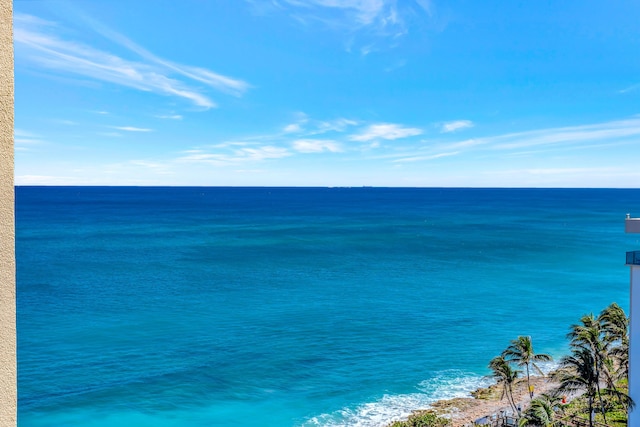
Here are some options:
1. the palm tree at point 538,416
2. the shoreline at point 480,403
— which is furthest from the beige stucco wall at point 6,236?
the shoreline at point 480,403

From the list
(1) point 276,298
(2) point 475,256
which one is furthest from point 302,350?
(2) point 475,256

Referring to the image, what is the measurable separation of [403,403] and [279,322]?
54.1ft

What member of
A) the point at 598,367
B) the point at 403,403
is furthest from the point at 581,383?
the point at 403,403

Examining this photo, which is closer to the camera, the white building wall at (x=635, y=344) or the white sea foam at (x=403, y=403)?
the white building wall at (x=635, y=344)

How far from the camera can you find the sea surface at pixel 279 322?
1110 inches

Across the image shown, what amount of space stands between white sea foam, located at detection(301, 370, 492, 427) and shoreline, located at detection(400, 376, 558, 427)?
61 centimetres

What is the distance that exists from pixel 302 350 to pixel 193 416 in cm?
1066

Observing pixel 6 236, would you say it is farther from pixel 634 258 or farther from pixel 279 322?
pixel 279 322

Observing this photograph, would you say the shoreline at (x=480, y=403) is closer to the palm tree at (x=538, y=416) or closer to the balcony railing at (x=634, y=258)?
the palm tree at (x=538, y=416)

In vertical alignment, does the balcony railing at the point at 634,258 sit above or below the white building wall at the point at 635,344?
above

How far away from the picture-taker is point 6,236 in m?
3.77

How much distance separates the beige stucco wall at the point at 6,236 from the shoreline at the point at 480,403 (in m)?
25.3

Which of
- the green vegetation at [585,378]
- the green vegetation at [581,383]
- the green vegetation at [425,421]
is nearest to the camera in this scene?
the green vegetation at [585,378]

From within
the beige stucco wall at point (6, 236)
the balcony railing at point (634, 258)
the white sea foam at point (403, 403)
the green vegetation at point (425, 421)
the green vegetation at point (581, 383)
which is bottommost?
the white sea foam at point (403, 403)
